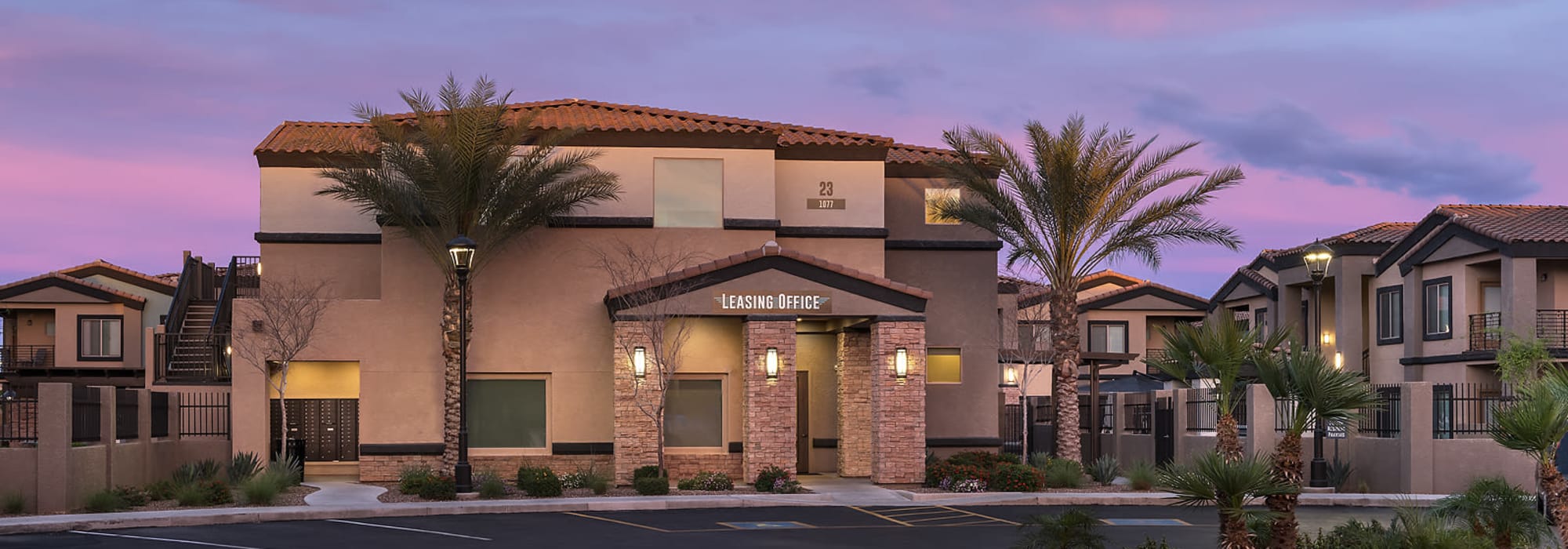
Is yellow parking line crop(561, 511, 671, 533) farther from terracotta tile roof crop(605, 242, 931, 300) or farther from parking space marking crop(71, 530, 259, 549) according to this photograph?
terracotta tile roof crop(605, 242, 931, 300)

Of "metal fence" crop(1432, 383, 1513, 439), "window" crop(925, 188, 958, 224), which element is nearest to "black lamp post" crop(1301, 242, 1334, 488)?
"metal fence" crop(1432, 383, 1513, 439)

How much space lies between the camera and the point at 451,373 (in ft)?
97.2

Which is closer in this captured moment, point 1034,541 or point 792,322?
point 1034,541

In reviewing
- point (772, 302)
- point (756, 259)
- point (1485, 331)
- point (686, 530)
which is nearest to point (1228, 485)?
point (686, 530)

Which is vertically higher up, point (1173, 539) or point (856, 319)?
point (856, 319)

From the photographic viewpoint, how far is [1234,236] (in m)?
31.7

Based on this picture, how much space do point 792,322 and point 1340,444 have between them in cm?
1118

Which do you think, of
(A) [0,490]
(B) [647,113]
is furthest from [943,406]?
(A) [0,490]

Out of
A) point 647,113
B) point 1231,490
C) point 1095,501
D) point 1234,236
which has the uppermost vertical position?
point 647,113

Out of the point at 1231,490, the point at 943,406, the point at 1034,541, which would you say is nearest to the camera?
the point at 1231,490

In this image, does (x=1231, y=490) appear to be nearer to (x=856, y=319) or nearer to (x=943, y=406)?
(x=856, y=319)

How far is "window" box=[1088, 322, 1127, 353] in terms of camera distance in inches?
2451

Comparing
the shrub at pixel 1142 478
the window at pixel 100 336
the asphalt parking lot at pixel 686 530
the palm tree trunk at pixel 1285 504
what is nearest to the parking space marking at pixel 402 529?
the asphalt parking lot at pixel 686 530

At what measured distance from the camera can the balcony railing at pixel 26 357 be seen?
5241 centimetres
